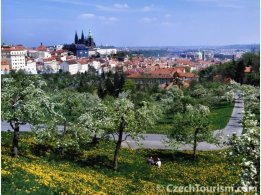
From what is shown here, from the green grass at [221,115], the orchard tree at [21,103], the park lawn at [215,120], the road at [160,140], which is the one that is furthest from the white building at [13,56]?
the orchard tree at [21,103]

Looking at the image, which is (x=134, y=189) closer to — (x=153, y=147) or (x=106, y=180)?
(x=106, y=180)

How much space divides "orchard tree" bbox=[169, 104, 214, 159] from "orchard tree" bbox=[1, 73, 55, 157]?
40.3 ft

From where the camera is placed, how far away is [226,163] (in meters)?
30.4

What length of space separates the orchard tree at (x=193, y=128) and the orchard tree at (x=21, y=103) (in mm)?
12296

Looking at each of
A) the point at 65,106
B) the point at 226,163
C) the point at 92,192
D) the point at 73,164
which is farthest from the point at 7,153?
the point at 65,106

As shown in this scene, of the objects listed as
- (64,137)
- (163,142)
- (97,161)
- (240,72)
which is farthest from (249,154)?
(240,72)

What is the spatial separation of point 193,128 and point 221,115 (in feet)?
96.8

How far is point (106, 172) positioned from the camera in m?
25.6

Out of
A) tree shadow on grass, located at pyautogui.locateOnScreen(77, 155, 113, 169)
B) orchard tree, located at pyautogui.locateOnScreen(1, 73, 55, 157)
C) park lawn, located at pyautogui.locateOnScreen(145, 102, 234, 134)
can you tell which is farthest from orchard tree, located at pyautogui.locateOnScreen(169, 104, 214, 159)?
orchard tree, located at pyautogui.locateOnScreen(1, 73, 55, 157)

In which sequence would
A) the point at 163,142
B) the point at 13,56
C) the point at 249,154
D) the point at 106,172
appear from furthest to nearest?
the point at 13,56 → the point at 163,142 → the point at 106,172 → the point at 249,154

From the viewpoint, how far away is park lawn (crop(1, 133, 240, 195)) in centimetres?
1782

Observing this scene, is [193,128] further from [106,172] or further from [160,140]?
[106,172]

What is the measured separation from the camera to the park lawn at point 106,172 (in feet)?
58.5

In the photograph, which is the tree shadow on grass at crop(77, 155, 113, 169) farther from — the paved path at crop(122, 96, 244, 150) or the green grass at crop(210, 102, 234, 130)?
the green grass at crop(210, 102, 234, 130)
